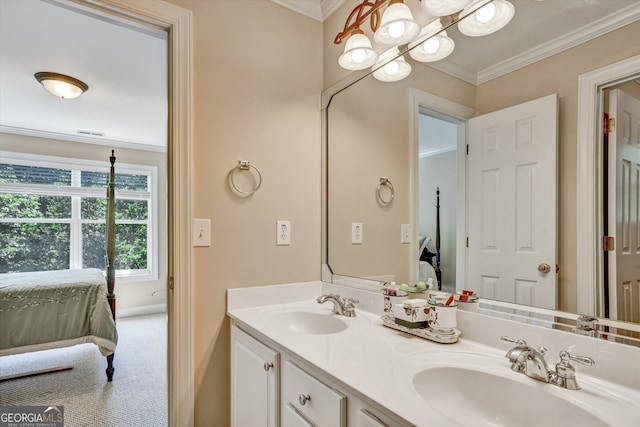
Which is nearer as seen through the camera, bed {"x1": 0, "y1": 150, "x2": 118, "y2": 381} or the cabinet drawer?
the cabinet drawer

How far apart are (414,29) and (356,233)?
959mm

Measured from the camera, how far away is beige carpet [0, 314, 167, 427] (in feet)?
7.08

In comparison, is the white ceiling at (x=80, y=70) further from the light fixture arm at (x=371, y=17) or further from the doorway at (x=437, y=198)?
the doorway at (x=437, y=198)

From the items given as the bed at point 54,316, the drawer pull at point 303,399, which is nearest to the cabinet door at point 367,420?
the drawer pull at point 303,399

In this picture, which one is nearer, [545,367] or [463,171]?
[545,367]

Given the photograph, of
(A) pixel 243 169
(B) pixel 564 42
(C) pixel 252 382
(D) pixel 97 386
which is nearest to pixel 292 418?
(C) pixel 252 382

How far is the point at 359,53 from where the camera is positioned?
1.55 meters

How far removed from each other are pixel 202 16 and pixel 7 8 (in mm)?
1200

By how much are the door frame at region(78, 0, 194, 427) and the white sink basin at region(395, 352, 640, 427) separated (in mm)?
992

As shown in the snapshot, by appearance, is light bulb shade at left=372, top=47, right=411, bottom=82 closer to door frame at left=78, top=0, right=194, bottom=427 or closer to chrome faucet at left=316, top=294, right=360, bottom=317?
door frame at left=78, top=0, right=194, bottom=427

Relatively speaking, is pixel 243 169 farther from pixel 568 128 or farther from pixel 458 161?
pixel 568 128

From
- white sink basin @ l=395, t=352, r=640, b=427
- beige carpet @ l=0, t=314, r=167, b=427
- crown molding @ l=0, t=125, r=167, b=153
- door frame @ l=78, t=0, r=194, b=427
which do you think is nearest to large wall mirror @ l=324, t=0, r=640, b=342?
white sink basin @ l=395, t=352, r=640, b=427

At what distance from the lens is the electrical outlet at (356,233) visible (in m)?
1.74

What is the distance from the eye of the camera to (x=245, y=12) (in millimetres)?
1654
